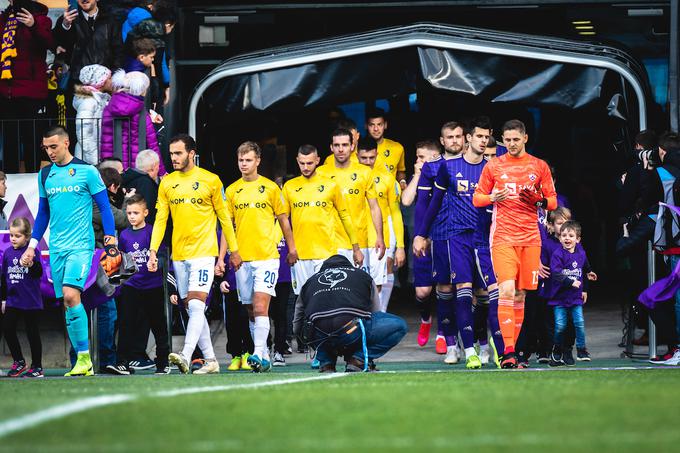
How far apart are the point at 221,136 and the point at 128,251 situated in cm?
483

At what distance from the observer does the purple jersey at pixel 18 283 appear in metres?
13.2

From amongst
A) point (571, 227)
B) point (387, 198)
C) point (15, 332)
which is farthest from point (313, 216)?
point (15, 332)

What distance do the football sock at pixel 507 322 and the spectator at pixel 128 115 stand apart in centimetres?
475

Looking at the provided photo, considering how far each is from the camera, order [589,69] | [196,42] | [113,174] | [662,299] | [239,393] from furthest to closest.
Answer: [196,42]
[589,69]
[113,174]
[662,299]
[239,393]

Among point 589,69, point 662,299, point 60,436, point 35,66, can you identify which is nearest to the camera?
point 60,436

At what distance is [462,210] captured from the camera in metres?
13.2

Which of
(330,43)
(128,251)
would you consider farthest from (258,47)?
(128,251)

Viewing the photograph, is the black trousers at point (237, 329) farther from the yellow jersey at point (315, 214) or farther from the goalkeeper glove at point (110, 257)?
the goalkeeper glove at point (110, 257)

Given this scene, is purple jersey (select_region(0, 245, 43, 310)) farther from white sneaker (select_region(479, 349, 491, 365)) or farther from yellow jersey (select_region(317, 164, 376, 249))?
white sneaker (select_region(479, 349, 491, 365))

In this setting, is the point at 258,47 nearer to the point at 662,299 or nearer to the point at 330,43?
the point at 330,43

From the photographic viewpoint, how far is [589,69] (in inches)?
588

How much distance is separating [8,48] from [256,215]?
14.5ft

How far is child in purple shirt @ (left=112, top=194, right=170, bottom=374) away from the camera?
13.4 metres

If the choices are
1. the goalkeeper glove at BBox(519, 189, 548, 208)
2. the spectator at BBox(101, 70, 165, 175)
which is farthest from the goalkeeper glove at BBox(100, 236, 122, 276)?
the goalkeeper glove at BBox(519, 189, 548, 208)
